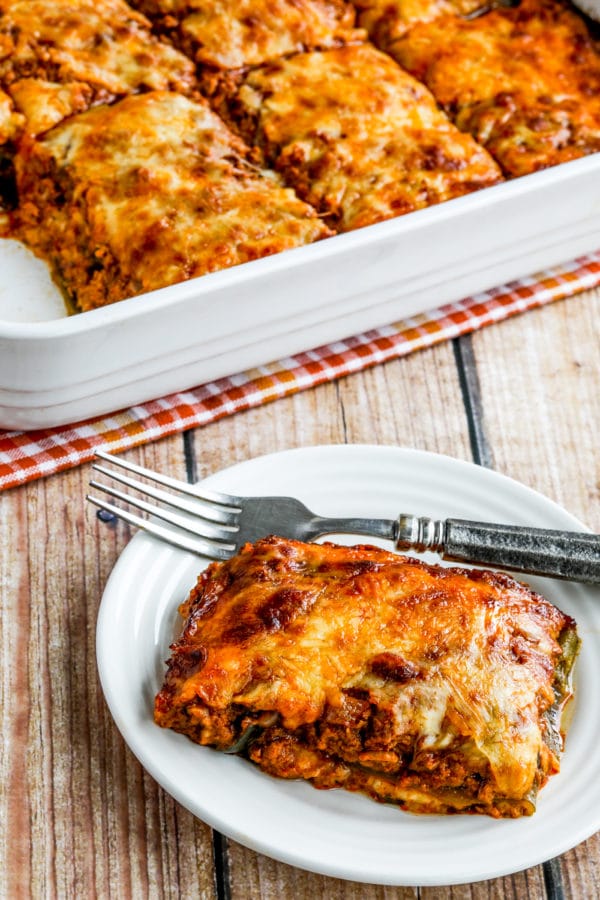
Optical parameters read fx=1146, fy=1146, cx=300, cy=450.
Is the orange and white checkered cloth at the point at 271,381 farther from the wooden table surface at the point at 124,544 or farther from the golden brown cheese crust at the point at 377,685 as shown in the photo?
the golden brown cheese crust at the point at 377,685

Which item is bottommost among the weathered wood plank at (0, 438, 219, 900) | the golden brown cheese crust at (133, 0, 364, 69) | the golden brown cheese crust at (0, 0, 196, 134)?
the weathered wood plank at (0, 438, 219, 900)

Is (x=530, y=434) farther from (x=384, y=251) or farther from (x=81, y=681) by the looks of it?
(x=81, y=681)

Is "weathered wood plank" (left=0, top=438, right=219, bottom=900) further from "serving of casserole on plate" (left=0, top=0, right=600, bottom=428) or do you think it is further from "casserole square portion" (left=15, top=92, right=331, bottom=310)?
"casserole square portion" (left=15, top=92, right=331, bottom=310)

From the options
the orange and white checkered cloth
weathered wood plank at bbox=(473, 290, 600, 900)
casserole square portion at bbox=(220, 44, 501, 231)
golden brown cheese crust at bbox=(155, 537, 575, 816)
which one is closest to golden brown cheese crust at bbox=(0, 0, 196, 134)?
casserole square portion at bbox=(220, 44, 501, 231)

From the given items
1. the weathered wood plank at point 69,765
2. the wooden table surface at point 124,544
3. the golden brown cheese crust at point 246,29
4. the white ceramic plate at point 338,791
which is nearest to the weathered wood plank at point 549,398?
the wooden table surface at point 124,544

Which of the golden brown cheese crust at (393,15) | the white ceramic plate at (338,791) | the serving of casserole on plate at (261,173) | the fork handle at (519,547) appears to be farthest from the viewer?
the golden brown cheese crust at (393,15)

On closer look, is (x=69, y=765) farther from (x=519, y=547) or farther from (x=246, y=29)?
(x=246, y=29)
